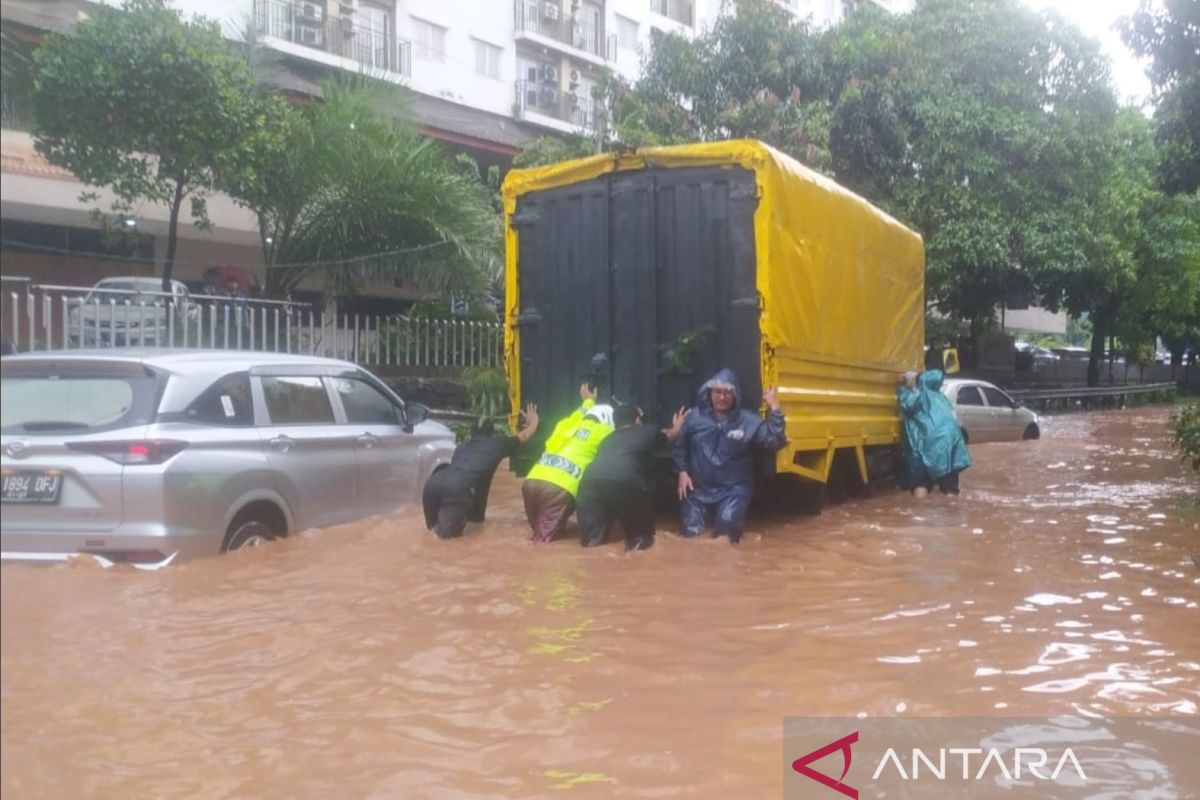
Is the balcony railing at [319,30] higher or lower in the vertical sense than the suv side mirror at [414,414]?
higher

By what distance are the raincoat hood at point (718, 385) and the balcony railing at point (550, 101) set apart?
16.8 m

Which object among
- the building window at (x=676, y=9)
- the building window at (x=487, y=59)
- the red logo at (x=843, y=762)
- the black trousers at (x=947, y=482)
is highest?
the building window at (x=676, y=9)

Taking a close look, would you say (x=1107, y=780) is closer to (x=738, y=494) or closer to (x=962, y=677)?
(x=962, y=677)

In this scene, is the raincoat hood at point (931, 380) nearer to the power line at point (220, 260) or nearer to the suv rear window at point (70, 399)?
the power line at point (220, 260)

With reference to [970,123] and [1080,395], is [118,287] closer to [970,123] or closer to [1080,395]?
[970,123]

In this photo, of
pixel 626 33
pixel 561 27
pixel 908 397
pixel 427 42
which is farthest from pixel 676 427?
pixel 626 33

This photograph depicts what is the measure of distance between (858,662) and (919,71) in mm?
15987

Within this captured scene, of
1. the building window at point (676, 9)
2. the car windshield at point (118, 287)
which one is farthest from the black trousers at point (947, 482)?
the building window at point (676, 9)

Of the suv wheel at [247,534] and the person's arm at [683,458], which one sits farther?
the person's arm at [683,458]

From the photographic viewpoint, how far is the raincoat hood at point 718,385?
7.46 meters

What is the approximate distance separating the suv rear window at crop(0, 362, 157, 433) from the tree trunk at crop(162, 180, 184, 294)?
0.31 metres

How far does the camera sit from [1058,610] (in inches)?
234

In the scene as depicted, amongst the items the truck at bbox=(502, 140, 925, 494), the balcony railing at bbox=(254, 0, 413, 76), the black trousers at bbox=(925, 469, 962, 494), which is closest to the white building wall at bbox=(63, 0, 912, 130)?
the balcony railing at bbox=(254, 0, 413, 76)

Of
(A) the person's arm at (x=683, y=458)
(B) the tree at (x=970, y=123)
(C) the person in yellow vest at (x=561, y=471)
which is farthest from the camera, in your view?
(B) the tree at (x=970, y=123)
